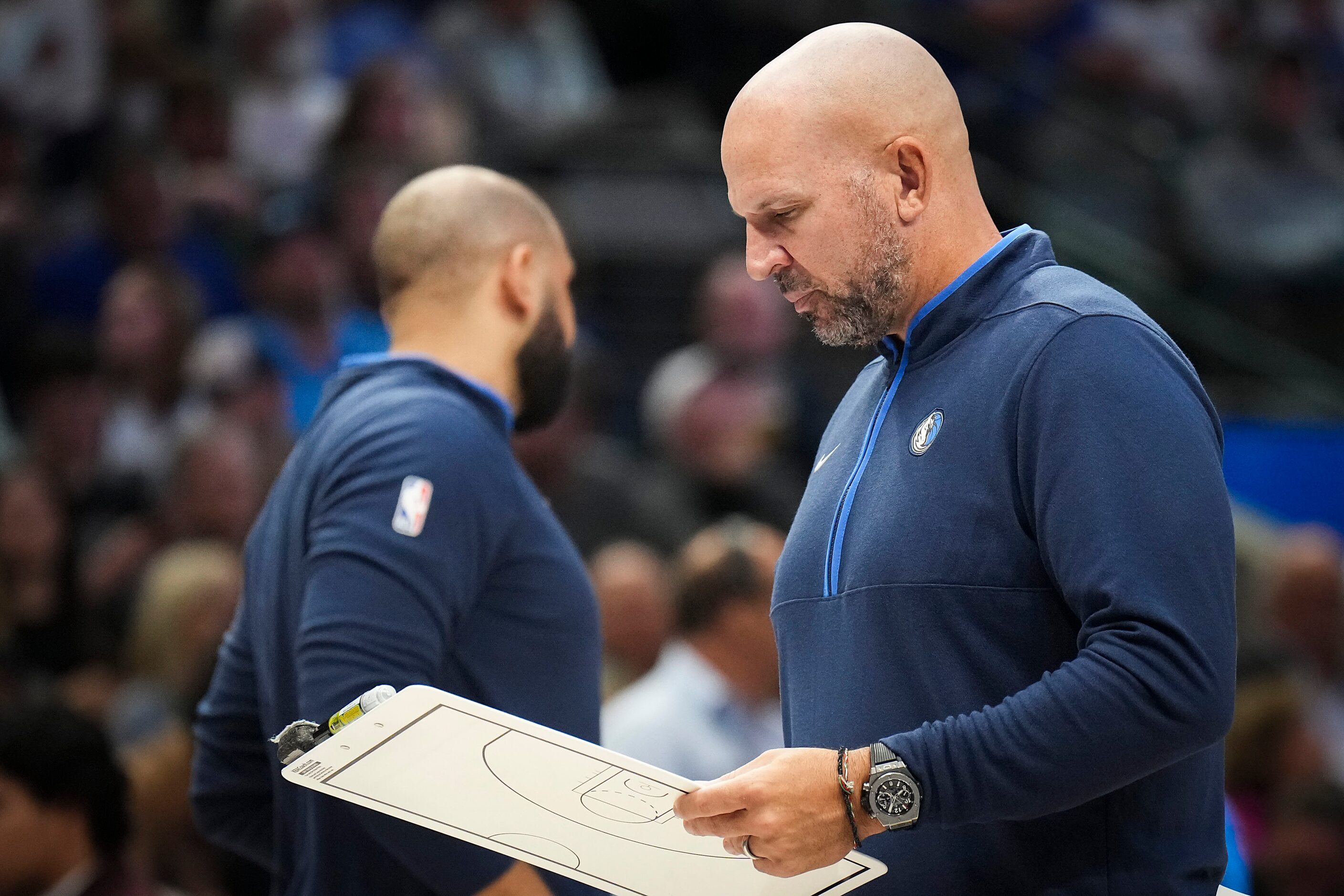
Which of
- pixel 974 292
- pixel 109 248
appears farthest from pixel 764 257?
pixel 109 248

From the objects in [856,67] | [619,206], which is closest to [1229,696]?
[856,67]

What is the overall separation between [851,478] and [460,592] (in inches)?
21.9

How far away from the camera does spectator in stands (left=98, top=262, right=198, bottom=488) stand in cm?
586

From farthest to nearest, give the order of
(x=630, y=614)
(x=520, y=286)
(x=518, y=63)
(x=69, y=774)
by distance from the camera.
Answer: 1. (x=518, y=63)
2. (x=630, y=614)
3. (x=69, y=774)
4. (x=520, y=286)

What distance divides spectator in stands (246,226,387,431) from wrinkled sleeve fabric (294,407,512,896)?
3.71 m

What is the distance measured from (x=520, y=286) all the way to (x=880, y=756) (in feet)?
3.62

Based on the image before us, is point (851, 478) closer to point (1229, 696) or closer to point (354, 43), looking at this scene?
point (1229, 696)

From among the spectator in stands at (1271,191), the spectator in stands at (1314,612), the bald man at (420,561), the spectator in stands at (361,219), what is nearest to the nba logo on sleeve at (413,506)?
the bald man at (420,561)

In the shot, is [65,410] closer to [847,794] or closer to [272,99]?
[272,99]

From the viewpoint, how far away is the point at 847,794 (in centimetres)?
166

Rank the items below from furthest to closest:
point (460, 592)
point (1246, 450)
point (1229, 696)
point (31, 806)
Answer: point (1246, 450) → point (31, 806) → point (460, 592) → point (1229, 696)

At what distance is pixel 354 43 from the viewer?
311 inches

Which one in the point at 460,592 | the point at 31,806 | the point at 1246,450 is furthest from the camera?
the point at 1246,450

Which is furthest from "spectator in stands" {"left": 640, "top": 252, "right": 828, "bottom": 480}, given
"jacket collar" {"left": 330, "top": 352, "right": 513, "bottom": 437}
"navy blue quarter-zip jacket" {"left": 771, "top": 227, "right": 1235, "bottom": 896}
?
"navy blue quarter-zip jacket" {"left": 771, "top": 227, "right": 1235, "bottom": 896}
